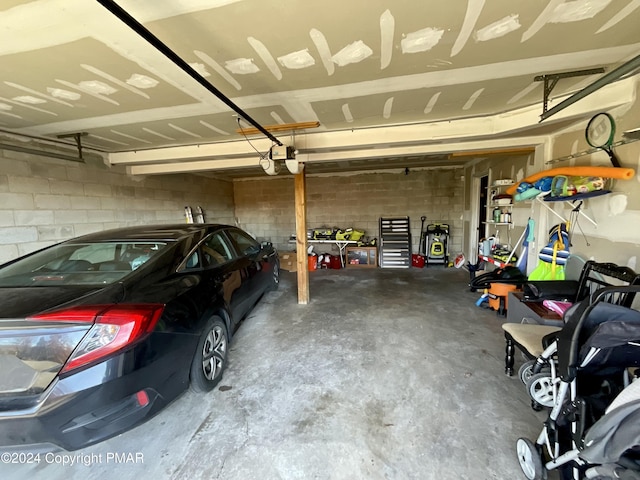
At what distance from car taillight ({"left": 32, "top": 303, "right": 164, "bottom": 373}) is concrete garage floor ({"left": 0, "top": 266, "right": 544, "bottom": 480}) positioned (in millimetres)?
702

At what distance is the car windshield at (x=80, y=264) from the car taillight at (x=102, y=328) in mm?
315

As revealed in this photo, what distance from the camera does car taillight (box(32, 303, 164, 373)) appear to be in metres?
1.19

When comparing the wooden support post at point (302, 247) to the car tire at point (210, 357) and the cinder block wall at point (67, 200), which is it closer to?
the car tire at point (210, 357)

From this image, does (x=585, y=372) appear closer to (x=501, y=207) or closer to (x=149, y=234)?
(x=149, y=234)

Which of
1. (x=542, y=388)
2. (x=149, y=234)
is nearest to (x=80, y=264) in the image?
(x=149, y=234)

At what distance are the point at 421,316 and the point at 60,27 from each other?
12.5 feet

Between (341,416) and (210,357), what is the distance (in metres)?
1.02

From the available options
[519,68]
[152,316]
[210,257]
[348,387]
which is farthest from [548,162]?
[152,316]

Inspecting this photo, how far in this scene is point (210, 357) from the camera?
2.00 meters

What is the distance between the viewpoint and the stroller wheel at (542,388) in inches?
60.6

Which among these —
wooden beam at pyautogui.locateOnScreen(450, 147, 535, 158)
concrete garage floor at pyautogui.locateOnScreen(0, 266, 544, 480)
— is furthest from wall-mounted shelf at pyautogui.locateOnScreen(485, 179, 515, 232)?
concrete garage floor at pyautogui.locateOnScreen(0, 266, 544, 480)

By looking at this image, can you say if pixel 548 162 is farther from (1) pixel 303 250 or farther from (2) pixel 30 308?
(2) pixel 30 308

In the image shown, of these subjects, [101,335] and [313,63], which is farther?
[313,63]

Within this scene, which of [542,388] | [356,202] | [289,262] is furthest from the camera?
[356,202]
